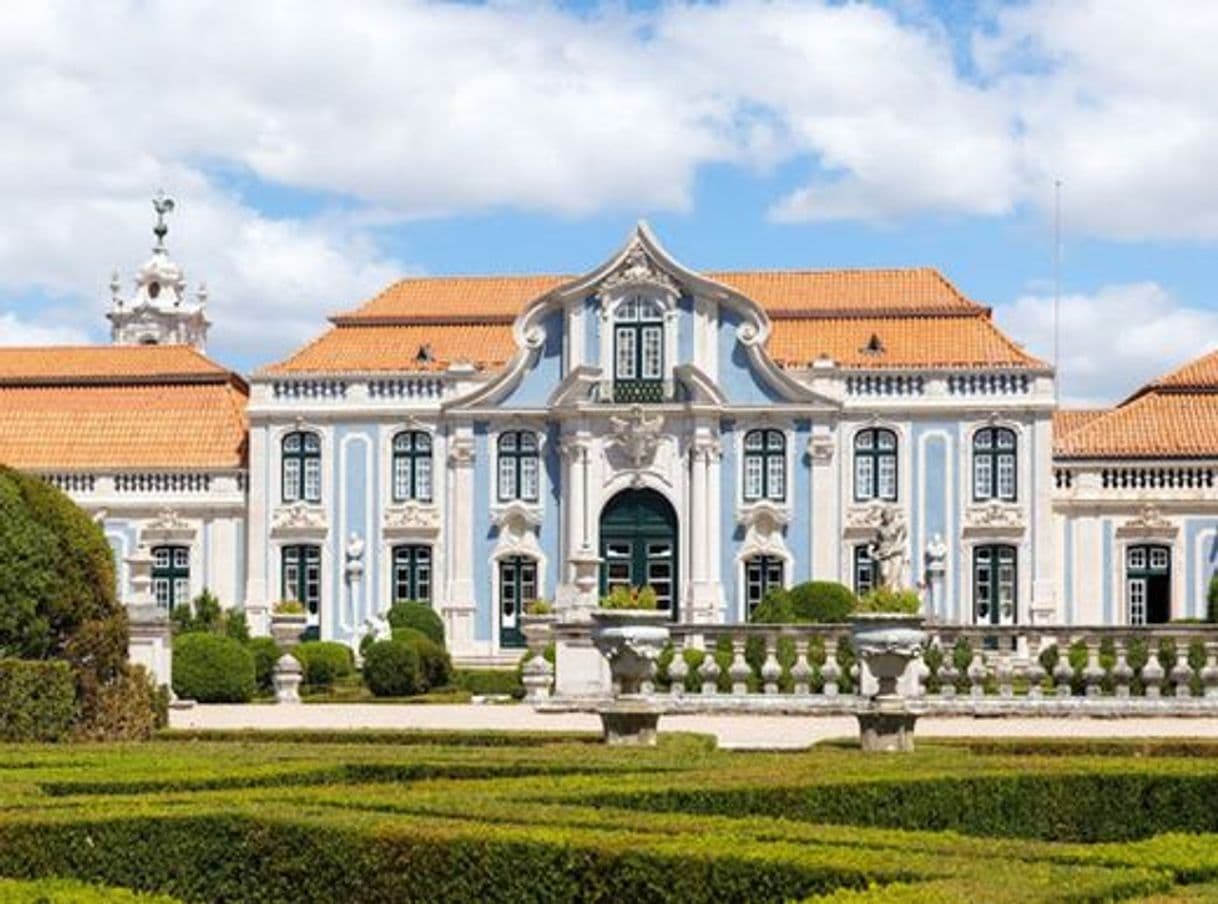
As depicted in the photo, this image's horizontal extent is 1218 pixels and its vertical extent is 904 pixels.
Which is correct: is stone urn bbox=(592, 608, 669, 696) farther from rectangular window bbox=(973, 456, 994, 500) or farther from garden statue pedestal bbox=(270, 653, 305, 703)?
rectangular window bbox=(973, 456, 994, 500)

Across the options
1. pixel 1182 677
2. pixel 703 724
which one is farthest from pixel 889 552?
pixel 703 724

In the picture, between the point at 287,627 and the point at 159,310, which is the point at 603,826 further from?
the point at 159,310

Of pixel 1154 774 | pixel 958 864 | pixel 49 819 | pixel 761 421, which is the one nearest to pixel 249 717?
pixel 1154 774

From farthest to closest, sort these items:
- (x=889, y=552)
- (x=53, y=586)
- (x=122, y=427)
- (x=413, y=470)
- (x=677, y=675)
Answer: (x=122, y=427), (x=413, y=470), (x=889, y=552), (x=677, y=675), (x=53, y=586)

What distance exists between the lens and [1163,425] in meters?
48.3

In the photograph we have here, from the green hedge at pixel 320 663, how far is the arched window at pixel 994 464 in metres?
14.8

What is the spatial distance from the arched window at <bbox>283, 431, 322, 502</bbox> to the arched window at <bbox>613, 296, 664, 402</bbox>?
20.7 ft

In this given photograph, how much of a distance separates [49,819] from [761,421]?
3890 cm

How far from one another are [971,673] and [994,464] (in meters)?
21.5

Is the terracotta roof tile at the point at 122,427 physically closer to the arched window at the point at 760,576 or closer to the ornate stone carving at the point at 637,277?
the ornate stone carving at the point at 637,277

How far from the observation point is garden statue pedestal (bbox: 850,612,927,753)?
1847 centimetres

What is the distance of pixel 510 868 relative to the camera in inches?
385

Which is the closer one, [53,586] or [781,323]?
[53,586]

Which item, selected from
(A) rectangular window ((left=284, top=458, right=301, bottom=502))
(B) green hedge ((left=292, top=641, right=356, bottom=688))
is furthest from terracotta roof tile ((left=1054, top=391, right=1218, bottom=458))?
(B) green hedge ((left=292, top=641, right=356, bottom=688))
